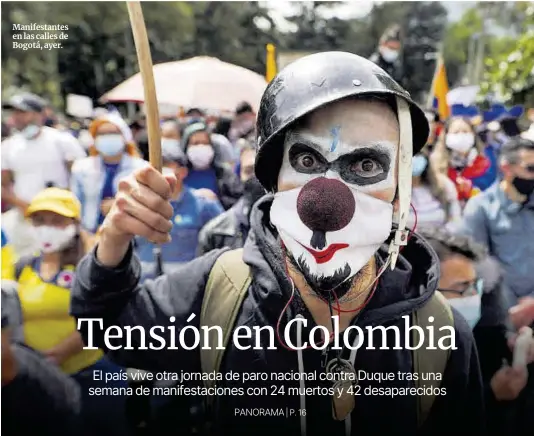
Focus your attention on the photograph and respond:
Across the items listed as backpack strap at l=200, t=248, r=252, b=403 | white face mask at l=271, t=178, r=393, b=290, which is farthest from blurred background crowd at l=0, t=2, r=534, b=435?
white face mask at l=271, t=178, r=393, b=290

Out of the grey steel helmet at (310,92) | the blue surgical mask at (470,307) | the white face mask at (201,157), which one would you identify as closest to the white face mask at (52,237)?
the white face mask at (201,157)

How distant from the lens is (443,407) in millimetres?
2508

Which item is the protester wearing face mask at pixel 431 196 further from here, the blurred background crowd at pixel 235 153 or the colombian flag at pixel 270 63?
the colombian flag at pixel 270 63

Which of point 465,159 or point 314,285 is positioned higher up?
point 465,159

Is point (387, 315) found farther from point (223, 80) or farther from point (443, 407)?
point (223, 80)

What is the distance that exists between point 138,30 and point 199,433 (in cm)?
144

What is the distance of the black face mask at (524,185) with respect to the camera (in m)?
2.76

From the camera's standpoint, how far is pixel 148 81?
2139mm

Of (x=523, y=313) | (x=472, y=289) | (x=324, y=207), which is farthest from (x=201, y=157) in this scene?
(x=523, y=313)

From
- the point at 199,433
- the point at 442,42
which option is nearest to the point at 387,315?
the point at 199,433

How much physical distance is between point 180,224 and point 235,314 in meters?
0.47

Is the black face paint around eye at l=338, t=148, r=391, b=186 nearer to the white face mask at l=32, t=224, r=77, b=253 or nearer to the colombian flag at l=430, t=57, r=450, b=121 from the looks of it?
the colombian flag at l=430, t=57, r=450, b=121

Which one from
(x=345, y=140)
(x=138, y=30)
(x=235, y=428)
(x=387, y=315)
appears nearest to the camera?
(x=138, y=30)

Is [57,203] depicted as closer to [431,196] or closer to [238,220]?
[238,220]
